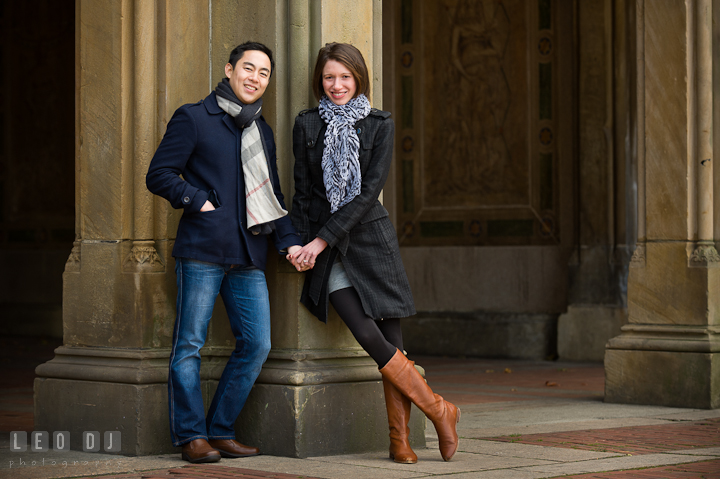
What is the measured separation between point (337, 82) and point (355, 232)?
2.27 ft

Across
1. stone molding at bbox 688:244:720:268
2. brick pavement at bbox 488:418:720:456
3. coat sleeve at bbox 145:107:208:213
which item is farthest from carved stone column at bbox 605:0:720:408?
coat sleeve at bbox 145:107:208:213

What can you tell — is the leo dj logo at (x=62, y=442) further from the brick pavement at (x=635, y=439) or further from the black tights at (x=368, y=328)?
the brick pavement at (x=635, y=439)

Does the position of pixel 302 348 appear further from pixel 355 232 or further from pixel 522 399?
pixel 522 399

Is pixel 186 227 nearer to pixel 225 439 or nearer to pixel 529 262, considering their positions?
pixel 225 439

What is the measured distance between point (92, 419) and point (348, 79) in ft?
6.74

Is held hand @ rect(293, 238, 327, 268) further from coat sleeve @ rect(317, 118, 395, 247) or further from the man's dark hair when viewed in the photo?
the man's dark hair

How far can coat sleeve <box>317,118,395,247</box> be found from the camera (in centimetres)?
479

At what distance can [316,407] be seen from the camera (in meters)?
4.91

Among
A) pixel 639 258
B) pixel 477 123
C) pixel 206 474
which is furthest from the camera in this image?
pixel 477 123

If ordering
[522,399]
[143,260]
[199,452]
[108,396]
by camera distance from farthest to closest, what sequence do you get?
1. [522,399]
2. [143,260]
3. [108,396]
4. [199,452]

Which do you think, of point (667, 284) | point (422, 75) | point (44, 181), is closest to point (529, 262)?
point (422, 75)

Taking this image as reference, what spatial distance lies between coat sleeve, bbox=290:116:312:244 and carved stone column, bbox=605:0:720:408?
3.21 meters

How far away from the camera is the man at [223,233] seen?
4.75 metres

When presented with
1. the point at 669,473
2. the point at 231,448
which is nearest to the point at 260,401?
the point at 231,448
